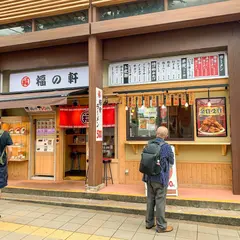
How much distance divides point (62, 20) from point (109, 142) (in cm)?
372

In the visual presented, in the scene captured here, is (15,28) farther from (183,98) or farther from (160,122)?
(183,98)

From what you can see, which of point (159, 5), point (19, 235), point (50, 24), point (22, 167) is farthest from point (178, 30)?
point (22, 167)

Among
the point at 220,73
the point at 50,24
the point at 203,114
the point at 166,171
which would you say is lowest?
the point at 166,171

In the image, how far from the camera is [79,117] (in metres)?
7.39

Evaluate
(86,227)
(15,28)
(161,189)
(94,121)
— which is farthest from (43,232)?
(15,28)

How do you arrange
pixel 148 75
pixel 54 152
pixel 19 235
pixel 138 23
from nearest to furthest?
1. pixel 19 235
2. pixel 138 23
3. pixel 148 75
4. pixel 54 152

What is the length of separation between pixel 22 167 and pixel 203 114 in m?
5.79

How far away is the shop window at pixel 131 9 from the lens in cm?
629

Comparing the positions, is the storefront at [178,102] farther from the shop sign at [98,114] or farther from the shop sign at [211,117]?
the shop sign at [98,114]

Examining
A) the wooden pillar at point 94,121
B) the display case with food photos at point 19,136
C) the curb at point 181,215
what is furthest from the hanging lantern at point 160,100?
the display case with food photos at point 19,136

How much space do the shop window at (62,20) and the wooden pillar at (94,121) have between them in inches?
34.0

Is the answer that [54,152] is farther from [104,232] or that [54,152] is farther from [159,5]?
[159,5]

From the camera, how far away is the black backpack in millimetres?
4211

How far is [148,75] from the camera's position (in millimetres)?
6898
